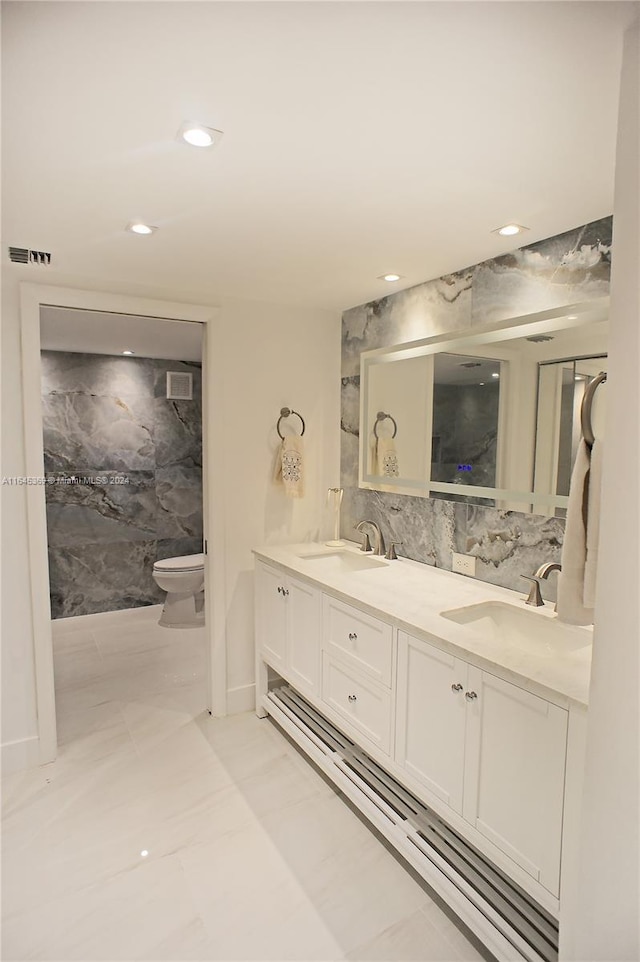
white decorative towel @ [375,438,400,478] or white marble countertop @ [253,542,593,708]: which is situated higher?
white decorative towel @ [375,438,400,478]

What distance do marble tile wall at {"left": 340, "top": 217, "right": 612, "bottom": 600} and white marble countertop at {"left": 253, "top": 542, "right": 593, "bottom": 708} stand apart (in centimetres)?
13

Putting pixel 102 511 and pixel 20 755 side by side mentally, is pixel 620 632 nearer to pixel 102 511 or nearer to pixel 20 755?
pixel 20 755

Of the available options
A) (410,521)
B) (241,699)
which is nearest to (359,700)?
(410,521)

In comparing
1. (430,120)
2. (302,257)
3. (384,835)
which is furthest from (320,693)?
(430,120)

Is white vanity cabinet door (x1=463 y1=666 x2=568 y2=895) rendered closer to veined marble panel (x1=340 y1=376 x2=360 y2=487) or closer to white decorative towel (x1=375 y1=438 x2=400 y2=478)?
white decorative towel (x1=375 y1=438 x2=400 y2=478)

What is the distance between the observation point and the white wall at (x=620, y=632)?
99cm

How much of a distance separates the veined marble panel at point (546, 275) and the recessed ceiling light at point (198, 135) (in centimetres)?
126

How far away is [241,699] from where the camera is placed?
314 cm

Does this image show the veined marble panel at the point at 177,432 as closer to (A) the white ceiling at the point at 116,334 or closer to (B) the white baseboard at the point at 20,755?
(A) the white ceiling at the point at 116,334

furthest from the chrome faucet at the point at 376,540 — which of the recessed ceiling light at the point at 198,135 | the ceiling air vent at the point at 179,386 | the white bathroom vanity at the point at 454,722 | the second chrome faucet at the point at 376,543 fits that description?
the ceiling air vent at the point at 179,386

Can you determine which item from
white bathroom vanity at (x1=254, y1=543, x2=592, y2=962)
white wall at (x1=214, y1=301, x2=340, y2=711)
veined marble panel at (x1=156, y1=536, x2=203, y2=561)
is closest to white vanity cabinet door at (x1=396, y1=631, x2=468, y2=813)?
white bathroom vanity at (x1=254, y1=543, x2=592, y2=962)

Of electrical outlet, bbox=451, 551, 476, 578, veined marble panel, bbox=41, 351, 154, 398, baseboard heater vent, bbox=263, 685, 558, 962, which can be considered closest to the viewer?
baseboard heater vent, bbox=263, 685, 558, 962

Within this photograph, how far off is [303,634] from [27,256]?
79.2 inches

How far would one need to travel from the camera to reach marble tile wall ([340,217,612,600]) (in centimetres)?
196
